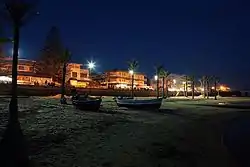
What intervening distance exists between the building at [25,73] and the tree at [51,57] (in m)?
2.53

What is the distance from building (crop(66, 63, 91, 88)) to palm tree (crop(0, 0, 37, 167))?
84.8m

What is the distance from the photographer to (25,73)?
8450 cm

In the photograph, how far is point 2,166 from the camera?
10.3 metres

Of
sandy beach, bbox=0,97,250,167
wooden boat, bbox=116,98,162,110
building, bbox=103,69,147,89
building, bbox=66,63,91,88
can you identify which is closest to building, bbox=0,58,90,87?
building, bbox=66,63,91,88

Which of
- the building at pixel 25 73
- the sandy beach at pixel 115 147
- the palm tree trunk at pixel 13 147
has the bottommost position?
the sandy beach at pixel 115 147

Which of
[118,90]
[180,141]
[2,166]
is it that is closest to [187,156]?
[180,141]

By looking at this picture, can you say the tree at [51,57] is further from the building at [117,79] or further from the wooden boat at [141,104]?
the wooden boat at [141,104]

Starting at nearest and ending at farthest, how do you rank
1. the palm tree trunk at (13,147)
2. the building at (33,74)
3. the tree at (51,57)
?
the palm tree trunk at (13,147)
the building at (33,74)
the tree at (51,57)

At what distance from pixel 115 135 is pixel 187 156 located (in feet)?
18.4

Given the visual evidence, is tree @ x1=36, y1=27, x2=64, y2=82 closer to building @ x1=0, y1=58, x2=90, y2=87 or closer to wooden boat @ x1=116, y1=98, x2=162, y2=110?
building @ x1=0, y1=58, x2=90, y2=87

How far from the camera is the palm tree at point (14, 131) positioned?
10632mm

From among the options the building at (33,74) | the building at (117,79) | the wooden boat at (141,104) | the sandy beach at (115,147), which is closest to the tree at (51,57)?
the building at (33,74)

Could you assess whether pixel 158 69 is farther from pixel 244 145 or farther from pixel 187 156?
pixel 187 156

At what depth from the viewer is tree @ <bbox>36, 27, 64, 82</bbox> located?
300ft
